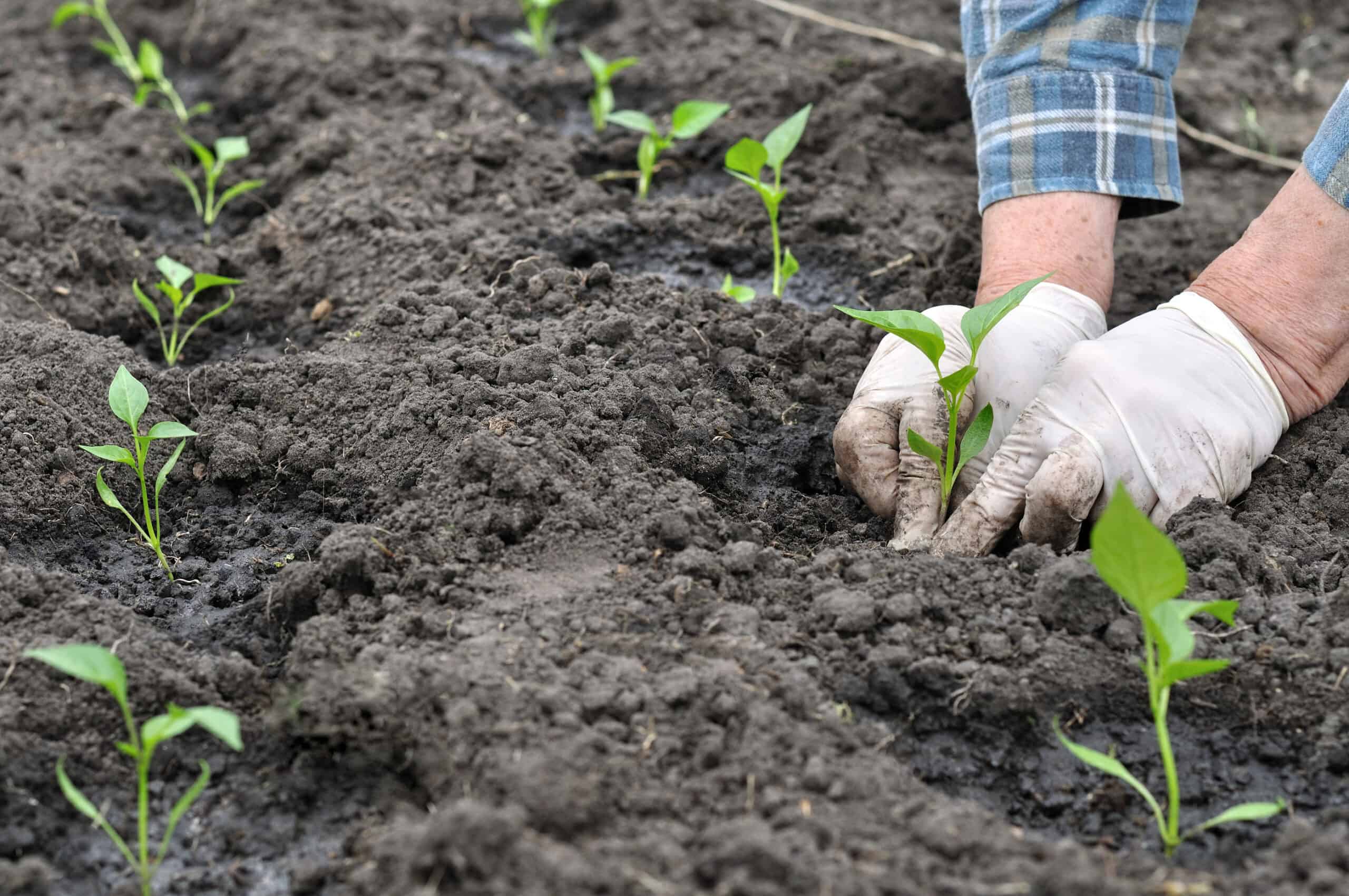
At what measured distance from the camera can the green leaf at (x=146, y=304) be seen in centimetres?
251

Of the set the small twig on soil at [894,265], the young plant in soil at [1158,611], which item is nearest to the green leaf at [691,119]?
the small twig on soil at [894,265]

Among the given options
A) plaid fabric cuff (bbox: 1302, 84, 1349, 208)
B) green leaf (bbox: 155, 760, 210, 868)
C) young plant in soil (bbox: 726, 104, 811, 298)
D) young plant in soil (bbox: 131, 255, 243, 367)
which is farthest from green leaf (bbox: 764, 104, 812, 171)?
green leaf (bbox: 155, 760, 210, 868)

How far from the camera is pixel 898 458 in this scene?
2.06 meters

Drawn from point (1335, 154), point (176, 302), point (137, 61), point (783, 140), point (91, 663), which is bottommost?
point (137, 61)

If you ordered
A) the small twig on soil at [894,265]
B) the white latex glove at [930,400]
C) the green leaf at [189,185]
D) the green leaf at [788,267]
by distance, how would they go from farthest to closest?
the green leaf at [189,185]
the small twig on soil at [894,265]
the green leaf at [788,267]
the white latex glove at [930,400]

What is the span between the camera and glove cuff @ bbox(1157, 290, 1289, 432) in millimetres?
2059

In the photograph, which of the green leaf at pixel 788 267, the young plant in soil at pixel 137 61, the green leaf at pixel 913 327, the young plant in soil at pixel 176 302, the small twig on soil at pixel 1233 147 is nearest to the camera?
the green leaf at pixel 913 327

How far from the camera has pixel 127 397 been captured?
2010mm

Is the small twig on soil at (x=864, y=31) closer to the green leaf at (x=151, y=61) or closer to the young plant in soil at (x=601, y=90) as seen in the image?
the young plant in soil at (x=601, y=90)

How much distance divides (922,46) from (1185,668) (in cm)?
276

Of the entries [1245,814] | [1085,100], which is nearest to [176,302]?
[1085,100]

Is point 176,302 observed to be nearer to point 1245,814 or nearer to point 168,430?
point 168,430

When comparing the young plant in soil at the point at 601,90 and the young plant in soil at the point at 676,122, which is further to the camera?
the young plant in soil at the point at 601,90

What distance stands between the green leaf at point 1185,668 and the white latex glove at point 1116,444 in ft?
1.61
